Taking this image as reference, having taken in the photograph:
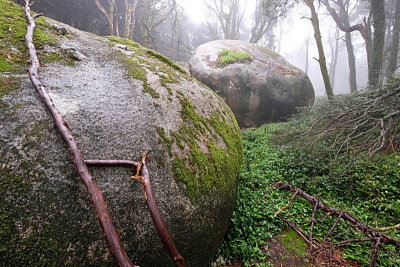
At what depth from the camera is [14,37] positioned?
1.69m

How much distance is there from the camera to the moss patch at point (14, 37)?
1511 millimetres

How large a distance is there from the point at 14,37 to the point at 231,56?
7988 millimetres

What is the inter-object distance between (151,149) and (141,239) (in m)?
0.62

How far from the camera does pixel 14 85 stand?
53.9 inches

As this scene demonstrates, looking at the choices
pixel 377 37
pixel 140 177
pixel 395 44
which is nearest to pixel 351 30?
pixel 377 37

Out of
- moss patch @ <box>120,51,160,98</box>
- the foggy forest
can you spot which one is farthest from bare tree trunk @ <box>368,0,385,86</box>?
moss patch @ <box>120,51,160,98</box>

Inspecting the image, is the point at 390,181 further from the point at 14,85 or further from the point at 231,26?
the point at 231,26

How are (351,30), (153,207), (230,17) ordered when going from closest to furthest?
(153,207) → (351,30) → (230,17)

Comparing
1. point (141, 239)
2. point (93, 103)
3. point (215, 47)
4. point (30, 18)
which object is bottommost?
point (141, 239)

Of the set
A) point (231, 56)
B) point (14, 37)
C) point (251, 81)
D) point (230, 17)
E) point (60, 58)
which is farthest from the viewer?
point (230, 17)

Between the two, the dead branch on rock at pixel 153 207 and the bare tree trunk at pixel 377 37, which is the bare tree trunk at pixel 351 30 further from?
the dead branch on rock at pixel 153 207

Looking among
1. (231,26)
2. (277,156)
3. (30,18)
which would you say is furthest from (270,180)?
(231,26)

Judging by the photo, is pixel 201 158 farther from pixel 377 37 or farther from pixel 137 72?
pixel 377 37

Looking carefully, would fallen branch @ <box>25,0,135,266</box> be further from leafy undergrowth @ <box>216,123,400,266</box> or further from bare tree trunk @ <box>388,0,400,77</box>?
bare tree trunk @ <box>388,0,400,77</box>
